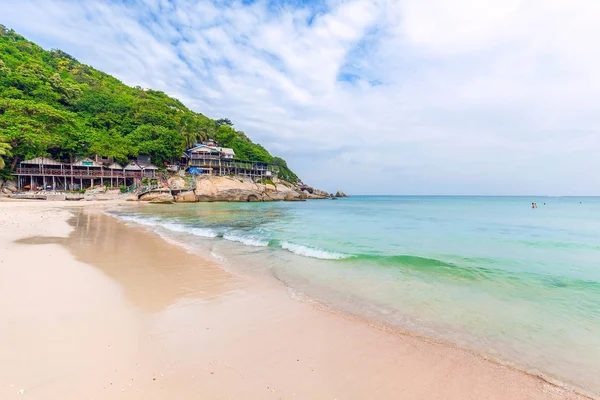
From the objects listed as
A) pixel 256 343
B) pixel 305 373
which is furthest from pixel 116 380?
pixel 305 373

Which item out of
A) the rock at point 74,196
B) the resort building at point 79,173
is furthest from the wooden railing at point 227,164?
the rock at point 74,196

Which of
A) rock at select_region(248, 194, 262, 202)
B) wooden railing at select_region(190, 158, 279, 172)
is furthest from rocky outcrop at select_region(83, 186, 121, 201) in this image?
rock at select_region(248, 194, 262, 202)

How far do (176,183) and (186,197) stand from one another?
3.03 m

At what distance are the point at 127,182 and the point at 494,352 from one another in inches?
2293

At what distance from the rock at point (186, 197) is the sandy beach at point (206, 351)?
4379cm

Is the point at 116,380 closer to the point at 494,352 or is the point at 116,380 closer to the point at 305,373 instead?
the point at 305,373

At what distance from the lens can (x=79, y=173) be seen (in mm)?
Answer: 45250

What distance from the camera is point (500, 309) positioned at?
5863mm

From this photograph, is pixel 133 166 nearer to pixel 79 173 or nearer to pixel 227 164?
pixel 79 173

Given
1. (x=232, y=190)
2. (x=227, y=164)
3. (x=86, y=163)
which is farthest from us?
(x=227, y=164)

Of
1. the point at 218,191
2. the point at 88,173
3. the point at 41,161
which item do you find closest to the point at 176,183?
the point at 218,191

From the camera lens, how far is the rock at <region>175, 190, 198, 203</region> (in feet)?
157

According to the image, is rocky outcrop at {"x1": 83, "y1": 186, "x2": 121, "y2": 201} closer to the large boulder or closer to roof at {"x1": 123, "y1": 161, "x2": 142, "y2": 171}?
roof at {"x1": 123, "y1": 161, "x2": 142, "y2": 171}

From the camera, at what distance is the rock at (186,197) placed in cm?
4783
